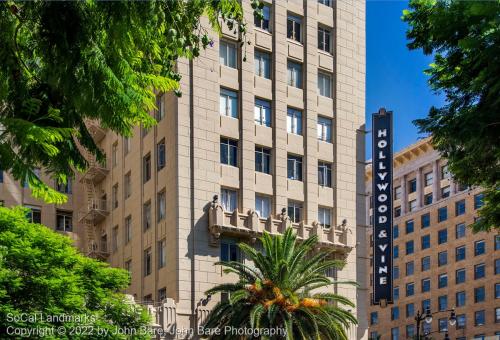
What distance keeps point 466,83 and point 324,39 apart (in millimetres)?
39390

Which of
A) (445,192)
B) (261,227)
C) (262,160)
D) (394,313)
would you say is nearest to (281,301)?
(261,227)

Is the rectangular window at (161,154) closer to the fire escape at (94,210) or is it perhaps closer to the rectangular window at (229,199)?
the rectangular window at (229,199)

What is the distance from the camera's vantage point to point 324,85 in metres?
53.4

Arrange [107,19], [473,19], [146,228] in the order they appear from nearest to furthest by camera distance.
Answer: [107,19] < [473,19] < [146,228]

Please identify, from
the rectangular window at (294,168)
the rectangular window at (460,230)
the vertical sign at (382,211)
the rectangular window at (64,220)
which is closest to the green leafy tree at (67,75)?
the rectangular window at (294,168)

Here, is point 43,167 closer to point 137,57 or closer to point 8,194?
point 137,57

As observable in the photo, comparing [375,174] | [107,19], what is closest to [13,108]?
[107,19]

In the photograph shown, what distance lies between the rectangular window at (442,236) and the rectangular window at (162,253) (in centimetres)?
6086

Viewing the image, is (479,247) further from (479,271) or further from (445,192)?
(445,192)

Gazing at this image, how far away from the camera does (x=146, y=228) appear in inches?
1965

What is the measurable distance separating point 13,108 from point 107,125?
2.84ft

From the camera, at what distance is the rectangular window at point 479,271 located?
318ft

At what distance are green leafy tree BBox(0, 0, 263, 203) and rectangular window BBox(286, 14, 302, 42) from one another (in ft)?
145

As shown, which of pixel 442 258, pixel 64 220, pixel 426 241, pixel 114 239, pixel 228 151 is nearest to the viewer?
pixel 228 151
